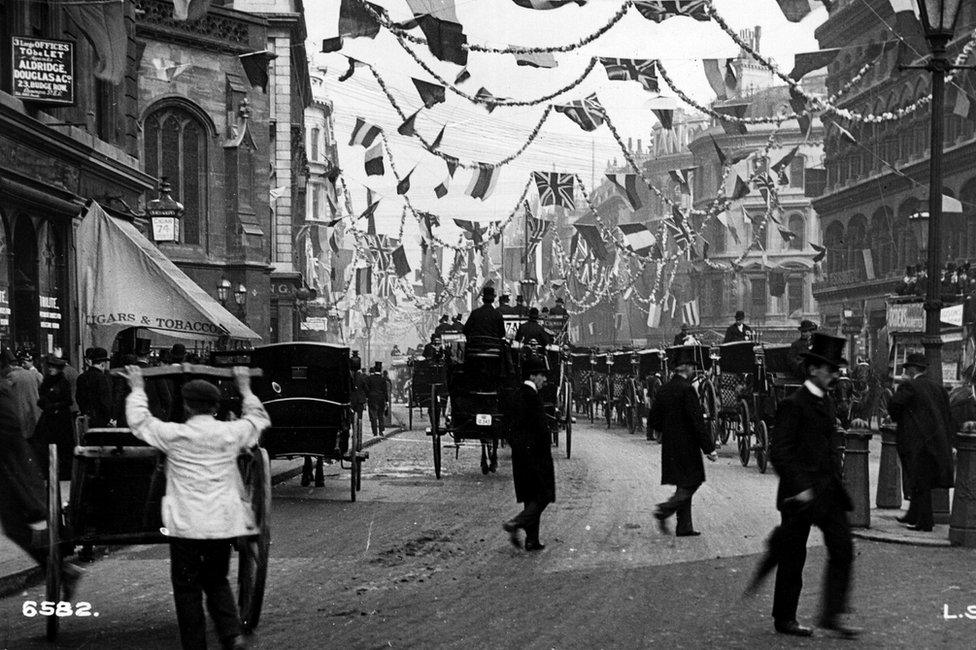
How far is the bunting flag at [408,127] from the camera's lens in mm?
23109

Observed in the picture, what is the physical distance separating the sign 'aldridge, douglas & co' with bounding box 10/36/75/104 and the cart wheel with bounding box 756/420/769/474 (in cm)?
1161

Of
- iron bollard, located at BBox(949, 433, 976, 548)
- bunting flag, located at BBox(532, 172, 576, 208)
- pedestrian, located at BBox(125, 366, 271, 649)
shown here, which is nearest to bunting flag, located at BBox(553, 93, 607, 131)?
bunting flag, located at BBox(532, 172, 576, 208)

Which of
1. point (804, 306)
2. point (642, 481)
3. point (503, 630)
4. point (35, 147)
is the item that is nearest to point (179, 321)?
point (35, 147)

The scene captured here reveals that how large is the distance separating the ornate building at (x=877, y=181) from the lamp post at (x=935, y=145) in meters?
28.1

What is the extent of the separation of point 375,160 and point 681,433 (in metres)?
16.8

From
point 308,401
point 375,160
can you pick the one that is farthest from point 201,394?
point 375,160

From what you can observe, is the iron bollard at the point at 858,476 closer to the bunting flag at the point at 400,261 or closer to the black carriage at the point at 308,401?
the black carriage at the point at 308,401

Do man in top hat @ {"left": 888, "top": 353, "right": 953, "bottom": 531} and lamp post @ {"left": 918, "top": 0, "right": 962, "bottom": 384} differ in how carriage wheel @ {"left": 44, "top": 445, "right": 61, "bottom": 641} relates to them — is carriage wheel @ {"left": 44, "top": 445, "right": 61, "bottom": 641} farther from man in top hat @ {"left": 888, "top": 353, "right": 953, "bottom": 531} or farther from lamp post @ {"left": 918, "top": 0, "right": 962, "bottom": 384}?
lamp post @ {"left": 918, "top": 0, "right": 962, "bottom": 384}

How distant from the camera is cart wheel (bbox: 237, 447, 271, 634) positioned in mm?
7391

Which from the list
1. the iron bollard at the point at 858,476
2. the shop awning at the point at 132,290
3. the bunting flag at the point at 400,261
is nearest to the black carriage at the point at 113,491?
the iron bollard at the point at 858,476

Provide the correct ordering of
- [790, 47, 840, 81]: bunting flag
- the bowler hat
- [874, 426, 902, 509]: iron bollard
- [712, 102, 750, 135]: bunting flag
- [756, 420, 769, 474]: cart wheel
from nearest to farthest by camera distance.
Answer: the bowler hat, [874, 426, 902, 509]: iron bollard, [756, 420, 769, 474]: cart wheel, [790, 47, 840, 81]: bunting flag, [712, 102, 750, 135]: bunting flag

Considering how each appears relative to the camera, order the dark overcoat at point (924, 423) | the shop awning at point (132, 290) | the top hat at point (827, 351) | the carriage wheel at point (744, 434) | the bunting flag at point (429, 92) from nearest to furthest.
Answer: the top hat at point (827, 351)
the dark overcoat at point (924, 423)
the shop awning at point (132, 290)
the carriage wheel at point (744, 434)
the bunting flag at point (429, 92)

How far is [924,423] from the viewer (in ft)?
39.9

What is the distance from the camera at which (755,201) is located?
7956 cm
